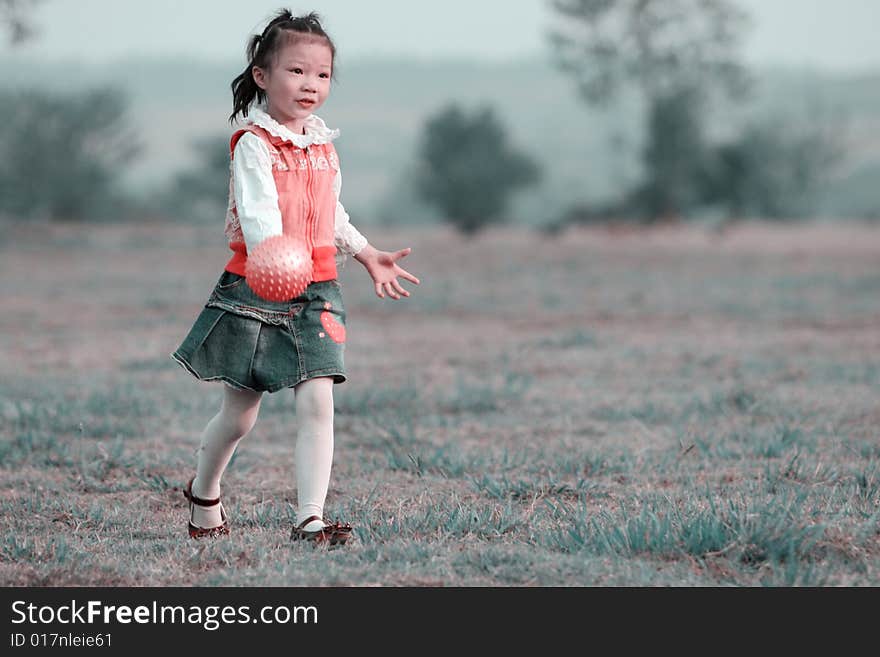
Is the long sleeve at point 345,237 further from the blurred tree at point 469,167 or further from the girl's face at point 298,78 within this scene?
the blurred tree at point 469,167

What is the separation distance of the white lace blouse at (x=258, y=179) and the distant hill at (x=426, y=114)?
60.5m

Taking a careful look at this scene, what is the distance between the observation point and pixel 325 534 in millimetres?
3889

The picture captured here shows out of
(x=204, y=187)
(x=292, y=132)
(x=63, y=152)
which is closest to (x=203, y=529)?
(x=292, y=132)

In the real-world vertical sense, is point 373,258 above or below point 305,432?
above

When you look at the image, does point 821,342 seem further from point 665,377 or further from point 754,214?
point 754,214

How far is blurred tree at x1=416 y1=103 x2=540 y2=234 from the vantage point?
36375mm

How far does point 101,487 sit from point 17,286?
12.9 metres

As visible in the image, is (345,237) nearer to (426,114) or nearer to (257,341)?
(257,341)

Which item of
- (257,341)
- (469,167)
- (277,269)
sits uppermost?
(277,269)

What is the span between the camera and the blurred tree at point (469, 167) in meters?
36.4

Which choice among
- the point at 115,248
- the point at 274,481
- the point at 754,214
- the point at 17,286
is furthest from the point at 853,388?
the point at 754,214

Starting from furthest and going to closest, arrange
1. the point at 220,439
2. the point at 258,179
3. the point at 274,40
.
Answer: the point at 220,439 < the point at 274,40 < the point at 258,179

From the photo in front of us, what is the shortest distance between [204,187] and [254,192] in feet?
162
